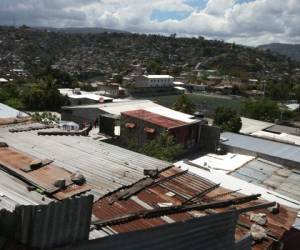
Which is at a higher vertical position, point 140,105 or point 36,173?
point 36,173

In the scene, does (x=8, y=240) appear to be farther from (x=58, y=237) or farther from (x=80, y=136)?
(x=80, y=136)

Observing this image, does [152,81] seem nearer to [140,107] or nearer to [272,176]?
[140,107]

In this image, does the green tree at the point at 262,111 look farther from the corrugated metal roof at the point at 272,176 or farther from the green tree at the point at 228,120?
the corrugated metal roof at the point at 272,176

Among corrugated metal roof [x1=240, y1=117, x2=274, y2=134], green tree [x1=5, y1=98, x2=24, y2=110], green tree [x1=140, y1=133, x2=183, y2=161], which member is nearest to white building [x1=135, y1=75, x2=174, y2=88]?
green tree [x1=5, y1=98, x2=24, y2=110]

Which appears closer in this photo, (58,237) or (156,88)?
(58,237)

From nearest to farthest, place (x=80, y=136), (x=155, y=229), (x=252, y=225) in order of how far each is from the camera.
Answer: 1. (x=155, y=229)
2. (x=252, y=225)
3. (x=80, y=136)

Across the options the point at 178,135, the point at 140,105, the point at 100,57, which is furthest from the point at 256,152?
the point at 100,57

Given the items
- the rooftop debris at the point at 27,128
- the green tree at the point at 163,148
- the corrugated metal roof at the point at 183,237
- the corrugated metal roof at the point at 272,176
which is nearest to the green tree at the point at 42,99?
the green tree at the point at 163,148

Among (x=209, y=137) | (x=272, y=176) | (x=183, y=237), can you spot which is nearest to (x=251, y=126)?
(x=209, y=137)
